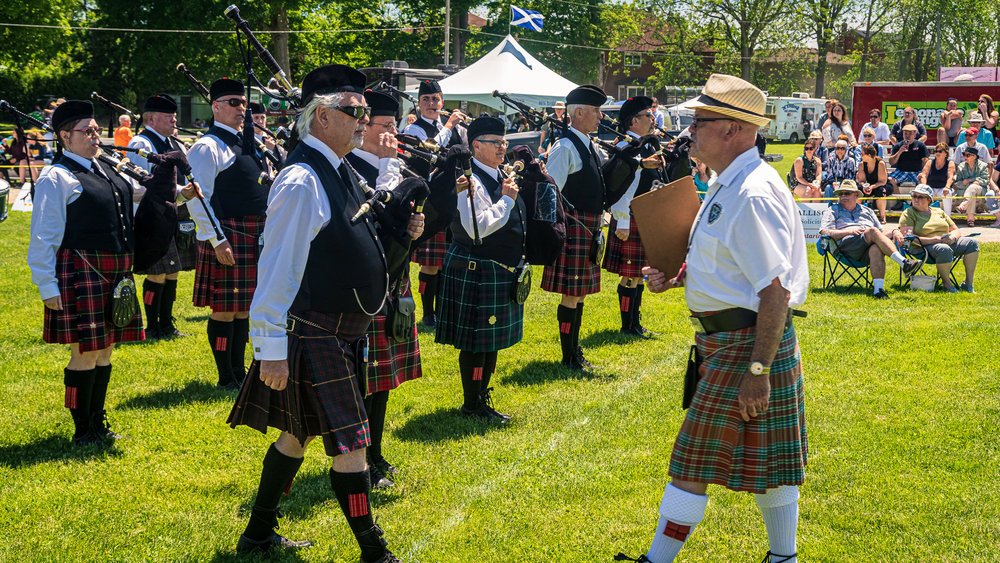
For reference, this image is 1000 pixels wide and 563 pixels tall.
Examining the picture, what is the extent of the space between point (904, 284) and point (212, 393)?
22.9 ft

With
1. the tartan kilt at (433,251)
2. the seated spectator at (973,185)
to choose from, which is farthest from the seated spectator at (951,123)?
the tartan kilt at (433,251)

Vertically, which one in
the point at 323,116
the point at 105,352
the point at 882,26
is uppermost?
the point at 882,26

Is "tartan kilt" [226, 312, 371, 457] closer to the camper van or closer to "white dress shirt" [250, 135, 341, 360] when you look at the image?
"white dress shirt" [250, 135, 341, 360]

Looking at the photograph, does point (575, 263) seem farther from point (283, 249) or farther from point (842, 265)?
point (842, 265)

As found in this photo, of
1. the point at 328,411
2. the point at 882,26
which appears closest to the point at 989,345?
the point at 328,411

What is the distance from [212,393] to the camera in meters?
5.35

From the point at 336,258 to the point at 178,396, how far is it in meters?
3.01

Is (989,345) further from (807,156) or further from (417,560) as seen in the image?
(807,156)

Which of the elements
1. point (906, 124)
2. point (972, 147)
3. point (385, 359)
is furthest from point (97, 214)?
point (906, 124)

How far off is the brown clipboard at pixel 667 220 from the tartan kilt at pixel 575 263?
2.76 meters

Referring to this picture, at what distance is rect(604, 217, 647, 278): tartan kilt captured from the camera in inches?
267

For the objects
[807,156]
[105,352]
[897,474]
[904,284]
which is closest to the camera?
[897,474]

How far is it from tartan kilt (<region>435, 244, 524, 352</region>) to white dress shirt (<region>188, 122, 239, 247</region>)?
1.48 meters

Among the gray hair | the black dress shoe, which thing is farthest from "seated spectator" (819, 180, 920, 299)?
the gray hair
